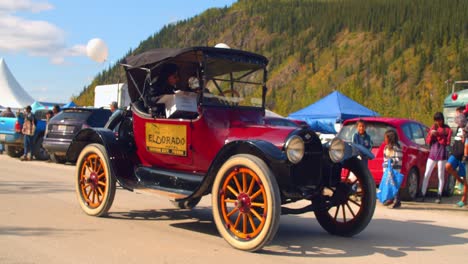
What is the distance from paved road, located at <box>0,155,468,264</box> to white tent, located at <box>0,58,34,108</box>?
40.5 metres

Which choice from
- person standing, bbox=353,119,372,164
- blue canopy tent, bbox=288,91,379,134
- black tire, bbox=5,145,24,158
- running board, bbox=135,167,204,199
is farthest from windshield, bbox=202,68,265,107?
black tire, bbox=5,145,24,158

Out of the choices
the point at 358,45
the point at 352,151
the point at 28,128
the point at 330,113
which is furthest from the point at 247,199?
the point at 358,45

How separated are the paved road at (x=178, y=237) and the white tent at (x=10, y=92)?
133 feet

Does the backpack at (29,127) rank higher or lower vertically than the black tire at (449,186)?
higher

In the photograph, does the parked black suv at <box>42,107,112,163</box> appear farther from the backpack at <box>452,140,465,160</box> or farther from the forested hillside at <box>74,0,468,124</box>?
the forested hillside at <box>74,0,468,124</box>

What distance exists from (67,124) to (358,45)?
129 metres

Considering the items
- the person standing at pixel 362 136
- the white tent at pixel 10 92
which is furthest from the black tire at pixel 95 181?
the white tent at pixel 10 92

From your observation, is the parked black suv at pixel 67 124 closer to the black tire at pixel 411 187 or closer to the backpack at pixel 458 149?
the black tire at pixel 411 187

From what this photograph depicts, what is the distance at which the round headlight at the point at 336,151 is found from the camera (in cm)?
586

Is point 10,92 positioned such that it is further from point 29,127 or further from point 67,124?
point 67,124

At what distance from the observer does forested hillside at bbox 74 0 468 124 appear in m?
108

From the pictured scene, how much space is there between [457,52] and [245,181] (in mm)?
109340

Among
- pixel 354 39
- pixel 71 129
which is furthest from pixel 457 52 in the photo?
pixel 71 129

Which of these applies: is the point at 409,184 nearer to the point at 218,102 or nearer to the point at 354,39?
the point at 218,102
